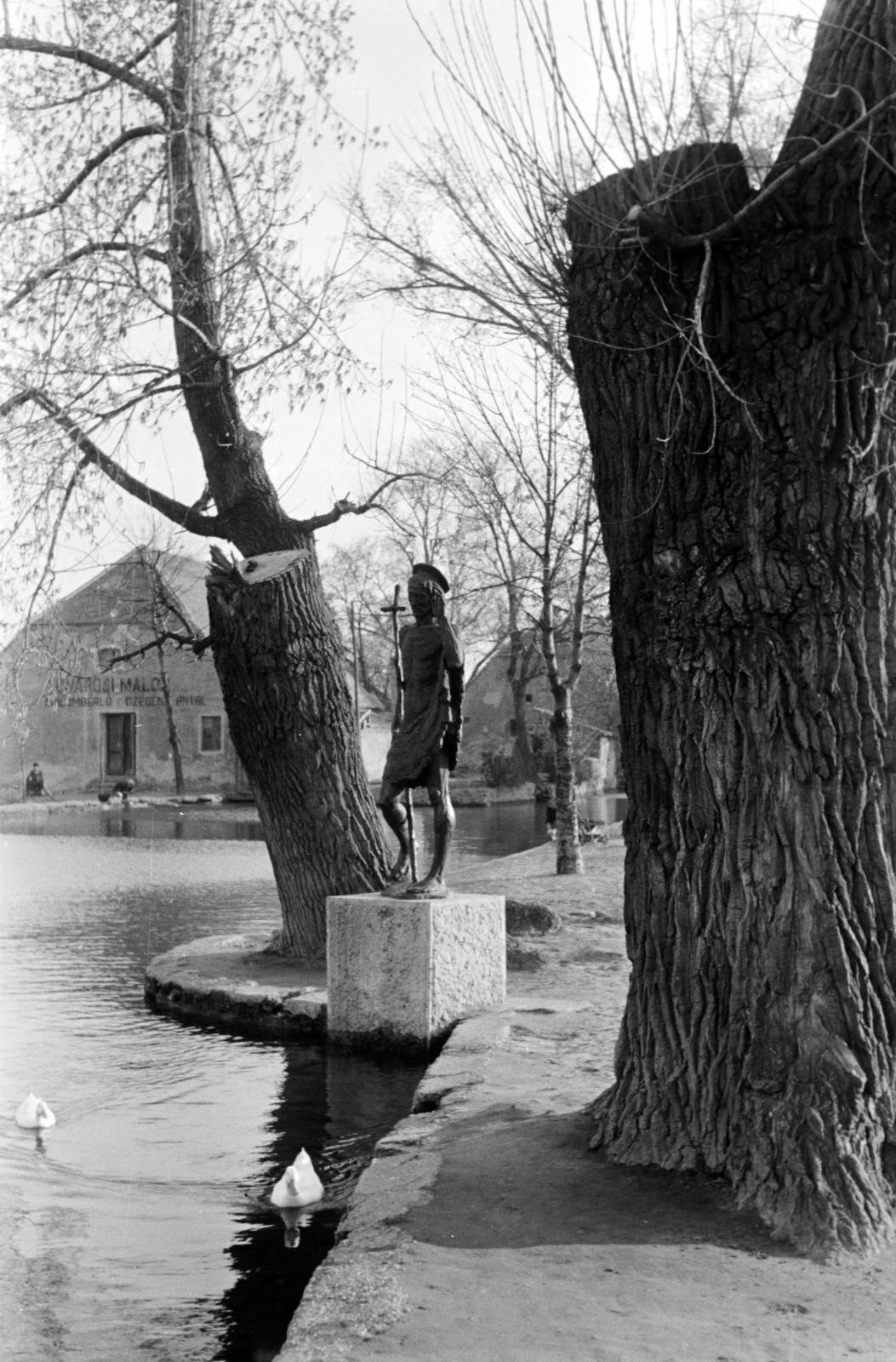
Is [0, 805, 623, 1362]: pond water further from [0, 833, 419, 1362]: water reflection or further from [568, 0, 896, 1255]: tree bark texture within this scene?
[568, 0, 896, 1255]: tree bark texture

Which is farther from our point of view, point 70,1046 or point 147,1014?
point 147,1014

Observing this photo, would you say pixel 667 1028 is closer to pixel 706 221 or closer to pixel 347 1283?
pixel 347 1283

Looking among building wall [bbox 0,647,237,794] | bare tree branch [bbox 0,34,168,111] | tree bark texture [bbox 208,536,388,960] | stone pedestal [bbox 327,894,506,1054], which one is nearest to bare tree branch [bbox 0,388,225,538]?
tree bark texture [bbox 208,536,388,960]

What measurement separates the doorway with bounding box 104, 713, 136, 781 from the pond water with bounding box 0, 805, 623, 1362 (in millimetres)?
38440

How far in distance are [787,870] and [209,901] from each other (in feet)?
43.7

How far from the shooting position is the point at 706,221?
15.7 feet

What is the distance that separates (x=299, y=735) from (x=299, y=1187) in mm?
5514

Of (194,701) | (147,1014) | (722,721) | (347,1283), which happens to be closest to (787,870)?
(722,721)

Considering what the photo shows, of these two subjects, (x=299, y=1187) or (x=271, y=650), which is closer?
(x=299, y=1187)

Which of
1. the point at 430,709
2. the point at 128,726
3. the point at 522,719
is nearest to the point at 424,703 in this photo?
the point at 430,709

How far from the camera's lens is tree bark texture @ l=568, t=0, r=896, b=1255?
14.7 ft

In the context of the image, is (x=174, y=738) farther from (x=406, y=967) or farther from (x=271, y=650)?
(x=406, y=967)

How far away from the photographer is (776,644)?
462cm

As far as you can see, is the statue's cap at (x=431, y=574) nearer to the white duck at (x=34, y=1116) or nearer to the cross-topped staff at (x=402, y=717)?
the cross-topped staff at (x=402, y=717)
